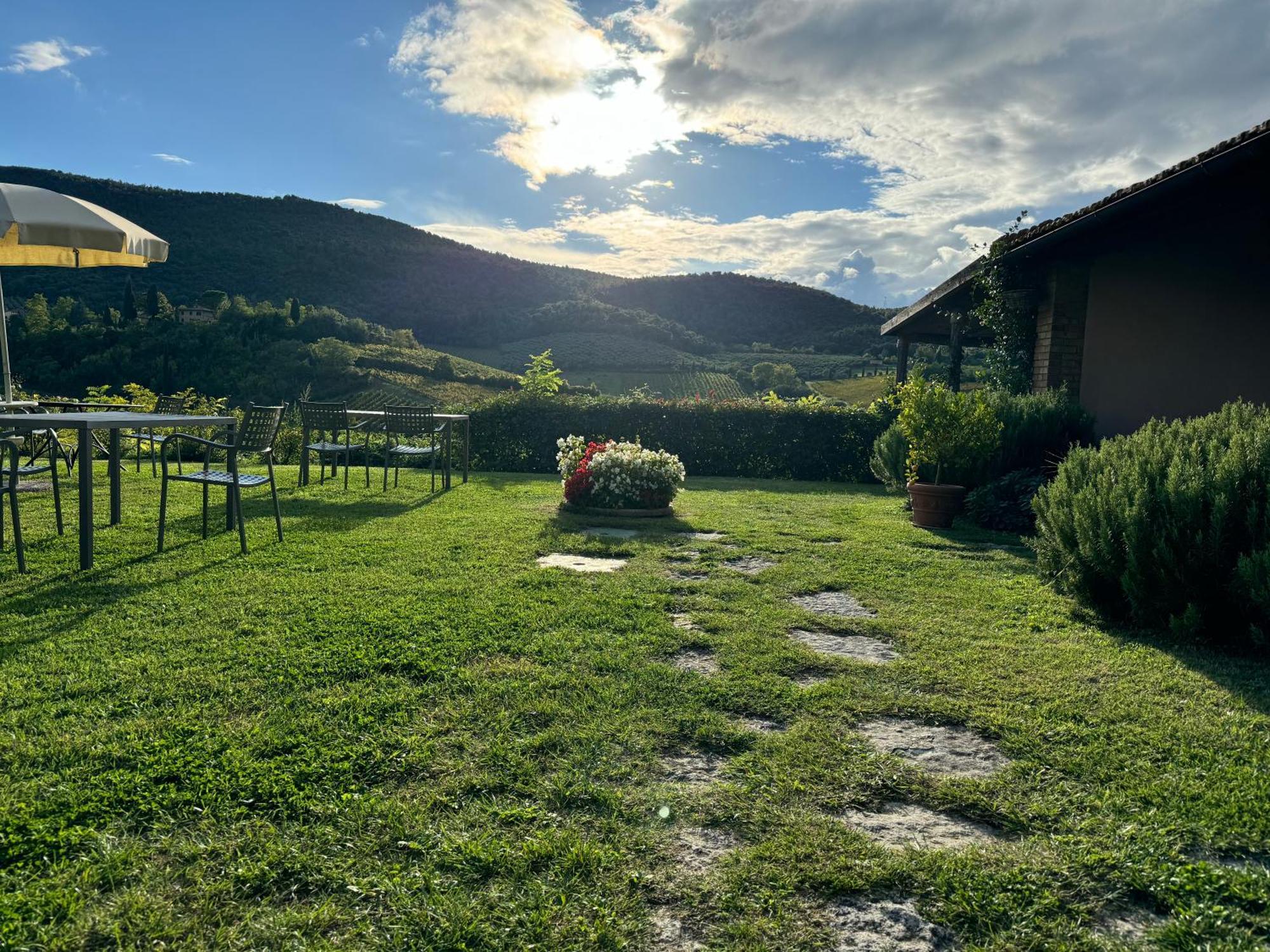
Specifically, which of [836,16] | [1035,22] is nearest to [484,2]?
[836,16]

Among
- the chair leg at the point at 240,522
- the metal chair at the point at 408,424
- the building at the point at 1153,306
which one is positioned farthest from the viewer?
the metal chair at the point at 408,424

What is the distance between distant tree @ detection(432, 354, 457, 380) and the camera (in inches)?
1528

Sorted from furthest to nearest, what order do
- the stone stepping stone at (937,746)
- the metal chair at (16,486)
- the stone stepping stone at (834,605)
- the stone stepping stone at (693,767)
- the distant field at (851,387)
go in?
the distant field at (851,387)
the metal chair at (16,486)
the stone stepping stone at (834,605)
the stone stepping stone at (937,746)
the stone stepping stone at (693,767)

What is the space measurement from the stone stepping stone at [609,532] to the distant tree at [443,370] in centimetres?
3366

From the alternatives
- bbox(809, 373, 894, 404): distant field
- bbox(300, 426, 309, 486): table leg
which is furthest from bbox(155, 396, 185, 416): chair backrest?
bbox(809, 373, 894, 404): distant field

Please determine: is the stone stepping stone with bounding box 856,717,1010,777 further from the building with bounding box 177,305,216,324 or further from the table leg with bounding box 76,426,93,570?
the building with bounding box 177,305,216,324

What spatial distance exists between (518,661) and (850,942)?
1.87 metres

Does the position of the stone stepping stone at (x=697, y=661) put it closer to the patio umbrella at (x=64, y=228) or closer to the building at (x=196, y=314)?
the patio umbrella at (x=64, y=228)

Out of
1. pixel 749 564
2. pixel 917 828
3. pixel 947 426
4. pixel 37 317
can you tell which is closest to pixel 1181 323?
pixel 947 426

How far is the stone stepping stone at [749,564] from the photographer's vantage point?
5.12 metres

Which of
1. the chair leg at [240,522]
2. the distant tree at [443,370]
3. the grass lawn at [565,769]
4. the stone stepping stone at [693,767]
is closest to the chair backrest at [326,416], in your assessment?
the chair leg at [240,522]

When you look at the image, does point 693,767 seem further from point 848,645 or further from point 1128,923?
point 848,645

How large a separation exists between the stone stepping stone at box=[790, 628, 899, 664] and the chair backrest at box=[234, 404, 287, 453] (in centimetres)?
410

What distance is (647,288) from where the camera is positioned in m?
55.6
